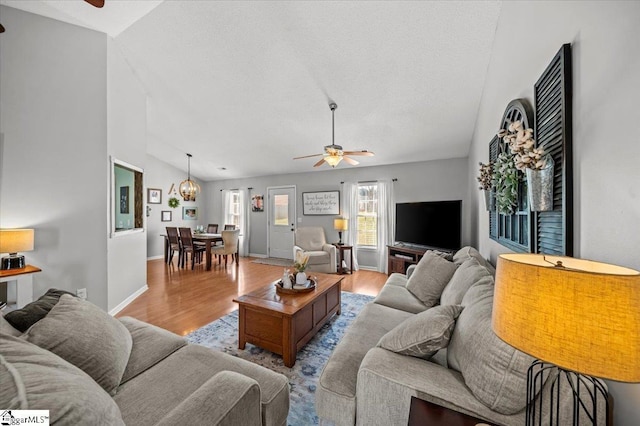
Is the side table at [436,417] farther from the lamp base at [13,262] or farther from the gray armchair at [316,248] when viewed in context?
the gray armchair at [316,248]

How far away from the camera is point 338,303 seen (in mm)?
2982

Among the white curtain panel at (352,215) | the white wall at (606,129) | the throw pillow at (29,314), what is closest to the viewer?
the white wall at (606,129)

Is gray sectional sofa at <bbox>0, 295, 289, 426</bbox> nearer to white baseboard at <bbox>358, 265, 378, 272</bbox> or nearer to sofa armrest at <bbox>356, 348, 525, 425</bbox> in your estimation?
sofa armrest at <bbox>356, 348, 525, 425</bbox>

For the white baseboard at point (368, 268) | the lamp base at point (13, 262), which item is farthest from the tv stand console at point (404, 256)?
the lamp base at point (13, 262)

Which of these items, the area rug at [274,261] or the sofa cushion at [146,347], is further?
the area rug at [274,261]

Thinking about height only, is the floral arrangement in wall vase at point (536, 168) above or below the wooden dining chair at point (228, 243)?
above

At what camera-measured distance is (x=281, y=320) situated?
2.07m

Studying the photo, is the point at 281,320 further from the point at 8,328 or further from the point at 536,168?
the point at 536,168

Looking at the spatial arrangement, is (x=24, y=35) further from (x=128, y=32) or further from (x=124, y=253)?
(x=124, y=253)

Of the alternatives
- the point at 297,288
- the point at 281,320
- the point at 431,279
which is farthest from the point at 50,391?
the point at 431,279

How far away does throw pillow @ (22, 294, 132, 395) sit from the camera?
1.00 meters

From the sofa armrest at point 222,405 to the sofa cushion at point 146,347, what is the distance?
0.56 metres

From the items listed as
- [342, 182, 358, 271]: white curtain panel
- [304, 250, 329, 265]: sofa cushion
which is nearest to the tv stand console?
[342, 182, 358, 271]: white curtain panel

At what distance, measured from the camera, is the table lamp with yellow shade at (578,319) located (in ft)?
1.64
